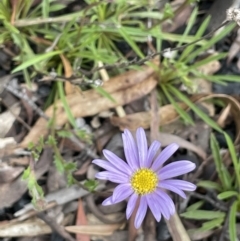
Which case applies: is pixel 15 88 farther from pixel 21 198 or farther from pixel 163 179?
pixel 163 179

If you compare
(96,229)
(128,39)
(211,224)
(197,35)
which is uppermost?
(128,39)

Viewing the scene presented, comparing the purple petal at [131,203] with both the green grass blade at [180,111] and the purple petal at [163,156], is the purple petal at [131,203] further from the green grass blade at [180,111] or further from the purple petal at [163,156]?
the green grass blade at [180,111]

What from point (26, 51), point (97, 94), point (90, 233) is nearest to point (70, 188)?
point (90, 233)

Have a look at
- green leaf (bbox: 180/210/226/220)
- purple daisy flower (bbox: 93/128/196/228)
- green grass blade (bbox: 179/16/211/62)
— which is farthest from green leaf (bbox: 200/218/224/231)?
green grass blade (bbox: 179/16/211/62)

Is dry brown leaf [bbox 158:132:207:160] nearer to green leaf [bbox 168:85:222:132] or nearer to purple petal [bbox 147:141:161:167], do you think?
green leaf [bbox 168:85:222:132]

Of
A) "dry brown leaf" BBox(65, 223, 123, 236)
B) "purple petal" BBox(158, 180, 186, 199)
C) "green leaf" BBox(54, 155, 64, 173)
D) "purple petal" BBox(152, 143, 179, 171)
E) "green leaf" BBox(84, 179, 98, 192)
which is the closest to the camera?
"purple petal" BBox(158, 180, 186, 199)

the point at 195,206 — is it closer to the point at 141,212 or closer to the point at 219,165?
the point at 219,165

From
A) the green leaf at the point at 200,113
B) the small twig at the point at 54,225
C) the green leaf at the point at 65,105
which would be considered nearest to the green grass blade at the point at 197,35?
the green leaf at the point at 200,113

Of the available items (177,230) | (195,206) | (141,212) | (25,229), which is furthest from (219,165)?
(25,229)
